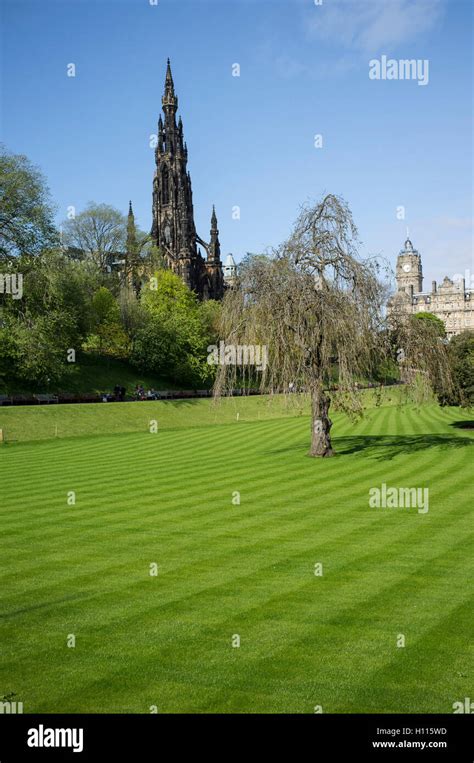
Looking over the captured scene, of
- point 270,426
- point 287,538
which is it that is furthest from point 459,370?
point 287,538

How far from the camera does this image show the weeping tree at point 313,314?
101ft

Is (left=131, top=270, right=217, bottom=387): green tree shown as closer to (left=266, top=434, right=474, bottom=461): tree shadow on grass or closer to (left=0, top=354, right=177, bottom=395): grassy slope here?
(left=0, top=354, right=177, bottom=395): grassy slope

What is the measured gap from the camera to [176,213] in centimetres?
13125

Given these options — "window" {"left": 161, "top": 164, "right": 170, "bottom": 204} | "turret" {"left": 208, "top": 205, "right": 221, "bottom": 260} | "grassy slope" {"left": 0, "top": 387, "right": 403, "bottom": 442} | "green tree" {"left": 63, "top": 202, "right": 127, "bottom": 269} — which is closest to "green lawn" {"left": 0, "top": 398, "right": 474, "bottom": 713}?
"grassy slope" {"left": 0, "top": 387, "right": 403, "bottom": 442}

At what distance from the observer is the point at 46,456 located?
3600cm

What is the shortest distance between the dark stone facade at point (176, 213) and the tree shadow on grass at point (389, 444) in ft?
295

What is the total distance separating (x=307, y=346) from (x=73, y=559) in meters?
18.0

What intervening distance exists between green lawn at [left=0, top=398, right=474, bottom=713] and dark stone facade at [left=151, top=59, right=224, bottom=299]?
103546 millimetres

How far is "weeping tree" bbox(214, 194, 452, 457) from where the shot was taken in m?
30.6

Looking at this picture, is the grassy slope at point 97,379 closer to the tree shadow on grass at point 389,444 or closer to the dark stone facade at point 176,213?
the tree shadow on grass at point 389,444

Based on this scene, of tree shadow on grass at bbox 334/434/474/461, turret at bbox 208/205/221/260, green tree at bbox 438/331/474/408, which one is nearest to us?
tree shadow on grass at bbox 334/434/474/461

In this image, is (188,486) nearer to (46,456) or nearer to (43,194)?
(46,456)
